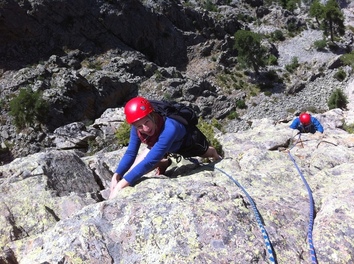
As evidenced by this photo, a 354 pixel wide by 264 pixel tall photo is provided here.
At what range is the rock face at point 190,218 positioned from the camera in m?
3.54

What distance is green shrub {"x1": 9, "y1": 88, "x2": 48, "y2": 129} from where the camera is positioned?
3506 centimetres

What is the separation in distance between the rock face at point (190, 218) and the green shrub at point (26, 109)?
3257cm

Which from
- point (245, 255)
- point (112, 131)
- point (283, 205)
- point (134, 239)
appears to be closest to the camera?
point (245, 255)

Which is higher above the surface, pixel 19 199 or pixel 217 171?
pixel 19 199

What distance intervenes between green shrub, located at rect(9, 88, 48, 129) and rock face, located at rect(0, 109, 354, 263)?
32567 millimetres

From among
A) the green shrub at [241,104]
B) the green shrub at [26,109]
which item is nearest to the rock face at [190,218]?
the green shrub at [26,109]

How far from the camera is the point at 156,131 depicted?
5176 millimetres

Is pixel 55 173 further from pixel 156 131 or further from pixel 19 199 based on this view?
pixel 156 131

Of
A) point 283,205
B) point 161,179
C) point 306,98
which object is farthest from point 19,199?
point 306,98

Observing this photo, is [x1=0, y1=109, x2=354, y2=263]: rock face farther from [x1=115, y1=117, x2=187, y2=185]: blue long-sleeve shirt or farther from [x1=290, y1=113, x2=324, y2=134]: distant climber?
[x1=290, y1=113, x2=324, y2=134]: distant climber

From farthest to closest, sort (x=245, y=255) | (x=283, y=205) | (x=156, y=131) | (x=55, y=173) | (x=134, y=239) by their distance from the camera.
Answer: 1. (x=55, y=173)
2. (x=156, y=131)
3. (x=283, y=205)
4. (x=134, y=239)
5. (x=245, y=255)

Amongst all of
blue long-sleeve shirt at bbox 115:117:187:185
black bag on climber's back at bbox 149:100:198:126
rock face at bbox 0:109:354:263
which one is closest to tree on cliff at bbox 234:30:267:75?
rock face at bbox 0:109:354:263

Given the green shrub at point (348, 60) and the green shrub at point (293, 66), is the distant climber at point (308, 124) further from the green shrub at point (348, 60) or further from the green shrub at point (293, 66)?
the green shrub at point (293, 66)

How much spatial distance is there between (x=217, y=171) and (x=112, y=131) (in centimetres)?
2076
